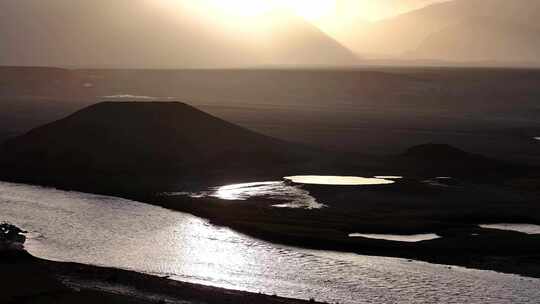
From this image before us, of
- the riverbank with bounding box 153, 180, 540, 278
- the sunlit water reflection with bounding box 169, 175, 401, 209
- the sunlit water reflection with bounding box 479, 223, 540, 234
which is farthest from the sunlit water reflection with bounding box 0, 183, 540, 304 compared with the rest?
the sunlit water reflection with bounding box 479, 223, 540, 234

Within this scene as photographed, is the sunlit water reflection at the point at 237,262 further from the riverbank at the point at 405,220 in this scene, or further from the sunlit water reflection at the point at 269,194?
the sunlit water reflection at the point at 269,194

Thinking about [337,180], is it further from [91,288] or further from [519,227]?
[91,288]

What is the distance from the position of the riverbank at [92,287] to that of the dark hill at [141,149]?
2399 centimetres

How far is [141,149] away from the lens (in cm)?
6450

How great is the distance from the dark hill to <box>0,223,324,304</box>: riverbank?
2399 cm

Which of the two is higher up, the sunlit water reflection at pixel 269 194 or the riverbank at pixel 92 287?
the sunlit water reflection at pixel 269 194

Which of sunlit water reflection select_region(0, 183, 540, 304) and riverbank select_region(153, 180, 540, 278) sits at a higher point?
riverbank select_region(153, 180, 540, 278)

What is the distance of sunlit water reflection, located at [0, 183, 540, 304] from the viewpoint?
31.4 metres

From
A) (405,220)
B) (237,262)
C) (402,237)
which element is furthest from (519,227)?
(237,262)

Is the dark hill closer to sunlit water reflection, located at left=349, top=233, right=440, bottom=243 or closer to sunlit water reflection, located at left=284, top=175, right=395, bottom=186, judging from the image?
sunlit water reflection, located at left=284, top=175, right=395, bottom=186

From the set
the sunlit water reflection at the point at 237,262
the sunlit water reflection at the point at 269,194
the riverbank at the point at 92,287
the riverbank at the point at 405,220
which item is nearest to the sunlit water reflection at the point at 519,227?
the riverbank at the point at 405,220

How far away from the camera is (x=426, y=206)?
48.4 metres

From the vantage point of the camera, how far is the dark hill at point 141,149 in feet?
196

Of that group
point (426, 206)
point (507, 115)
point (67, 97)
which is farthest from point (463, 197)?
point (67, 97)
